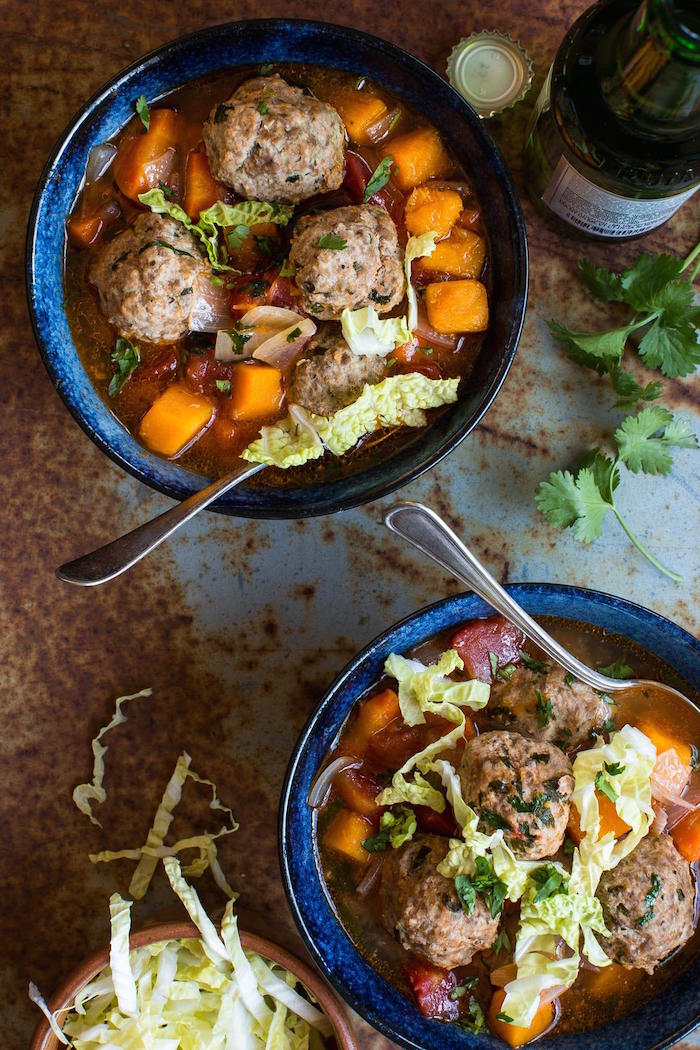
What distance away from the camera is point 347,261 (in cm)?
311

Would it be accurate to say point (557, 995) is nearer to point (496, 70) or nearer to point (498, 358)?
point (498, 358)

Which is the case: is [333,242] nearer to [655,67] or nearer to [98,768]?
[655,67]

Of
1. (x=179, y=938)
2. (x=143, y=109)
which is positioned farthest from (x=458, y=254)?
(x=179, y=938)

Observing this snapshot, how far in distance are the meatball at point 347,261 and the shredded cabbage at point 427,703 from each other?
48.3 inches

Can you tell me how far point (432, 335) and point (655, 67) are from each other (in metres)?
1.10

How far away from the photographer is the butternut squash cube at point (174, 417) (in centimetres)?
343

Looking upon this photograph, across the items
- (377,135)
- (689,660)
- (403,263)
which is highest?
(377,135)

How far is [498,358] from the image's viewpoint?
327cm

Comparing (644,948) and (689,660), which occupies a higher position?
(689,660)

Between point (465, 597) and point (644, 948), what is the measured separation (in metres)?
1.32

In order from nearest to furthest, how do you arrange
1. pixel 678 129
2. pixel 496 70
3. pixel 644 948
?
pixel 678 129, pixel 644 948, pixel 496 70

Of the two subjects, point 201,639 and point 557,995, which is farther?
point 201,639

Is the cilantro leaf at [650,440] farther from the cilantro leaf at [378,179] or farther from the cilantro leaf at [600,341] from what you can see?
the cilantro leaf at [378,179]

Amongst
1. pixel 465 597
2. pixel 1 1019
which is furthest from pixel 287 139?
pixel 1 1019
